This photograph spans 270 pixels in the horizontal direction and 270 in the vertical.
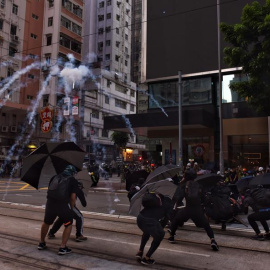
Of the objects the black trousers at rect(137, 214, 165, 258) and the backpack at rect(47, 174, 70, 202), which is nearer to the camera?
the black trousers at rect(137, 214, 165, 258)

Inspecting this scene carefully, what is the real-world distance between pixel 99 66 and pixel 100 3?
463 inches

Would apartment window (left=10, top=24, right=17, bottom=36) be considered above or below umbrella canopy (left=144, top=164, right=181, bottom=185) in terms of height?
above

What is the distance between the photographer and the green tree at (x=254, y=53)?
12.8 m

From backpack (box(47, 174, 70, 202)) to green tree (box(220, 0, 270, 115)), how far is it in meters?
10.3

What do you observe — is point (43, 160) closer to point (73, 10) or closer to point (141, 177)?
point (141, 177)

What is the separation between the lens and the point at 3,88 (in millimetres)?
34906

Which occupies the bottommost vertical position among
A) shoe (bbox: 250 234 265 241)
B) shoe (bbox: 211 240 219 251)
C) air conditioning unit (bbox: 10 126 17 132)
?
shoe (bbox: 250 234 265 241)

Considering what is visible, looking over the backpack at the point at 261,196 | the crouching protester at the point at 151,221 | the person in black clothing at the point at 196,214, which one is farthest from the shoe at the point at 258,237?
the crouching protester at the point at 151,221

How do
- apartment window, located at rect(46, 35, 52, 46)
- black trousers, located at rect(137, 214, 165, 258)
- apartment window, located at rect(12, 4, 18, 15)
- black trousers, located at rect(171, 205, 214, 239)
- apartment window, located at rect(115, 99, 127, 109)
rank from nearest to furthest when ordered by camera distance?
black trousers, located at rect(137, 214, 165, 258) → black trousers, located at rect(171, 205, 214, 239) → apartment window, located at rect(12, 4, 18, 15) → apartment window, located at rect(46, 35, 52, 46) → apartment window, located at rect(115, 99, 127, 109)

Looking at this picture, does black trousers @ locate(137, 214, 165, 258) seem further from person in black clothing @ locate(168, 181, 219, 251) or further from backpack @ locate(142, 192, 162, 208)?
person in black clothing @ locate(168, 181, 219, 251)

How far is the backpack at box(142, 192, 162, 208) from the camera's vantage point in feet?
16.8

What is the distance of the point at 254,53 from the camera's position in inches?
535

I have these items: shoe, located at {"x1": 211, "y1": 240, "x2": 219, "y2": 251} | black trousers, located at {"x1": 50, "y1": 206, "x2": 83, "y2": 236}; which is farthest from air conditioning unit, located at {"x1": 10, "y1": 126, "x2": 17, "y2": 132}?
shoe, located at {"x1": 211, "y1": 240, "x2": 219, "y2": 251}

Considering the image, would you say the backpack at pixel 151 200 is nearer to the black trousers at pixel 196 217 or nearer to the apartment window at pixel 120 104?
the black trousers at pixel 196 217
